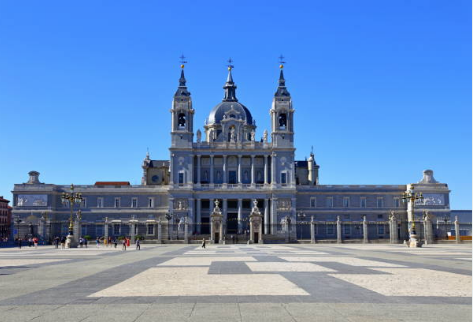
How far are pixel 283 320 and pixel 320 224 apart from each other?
3489 inches

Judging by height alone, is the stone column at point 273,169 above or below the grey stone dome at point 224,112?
below

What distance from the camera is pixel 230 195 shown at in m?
103

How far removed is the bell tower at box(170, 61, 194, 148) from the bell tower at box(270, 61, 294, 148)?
588 inches

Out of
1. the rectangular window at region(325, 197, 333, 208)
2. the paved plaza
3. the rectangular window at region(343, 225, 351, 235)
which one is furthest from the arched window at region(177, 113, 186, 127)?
the paved plaza

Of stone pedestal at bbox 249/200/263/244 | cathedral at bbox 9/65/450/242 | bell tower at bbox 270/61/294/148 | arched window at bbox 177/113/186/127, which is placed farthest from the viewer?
arched window at bbox 177/113/186/127

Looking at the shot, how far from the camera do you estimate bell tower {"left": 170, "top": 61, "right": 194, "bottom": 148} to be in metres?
104

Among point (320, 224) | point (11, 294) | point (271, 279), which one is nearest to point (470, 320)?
point (271, 279)

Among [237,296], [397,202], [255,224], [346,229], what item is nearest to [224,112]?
[346,229]

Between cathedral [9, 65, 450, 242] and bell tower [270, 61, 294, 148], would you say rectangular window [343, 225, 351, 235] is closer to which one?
cathedral [9, 65, 450, 242]

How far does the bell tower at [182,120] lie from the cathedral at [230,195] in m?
0.18

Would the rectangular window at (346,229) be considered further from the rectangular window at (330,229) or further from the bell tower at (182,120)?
the bell tower at (182,120)

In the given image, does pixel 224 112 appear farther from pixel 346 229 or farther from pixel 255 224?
pixel 255 224

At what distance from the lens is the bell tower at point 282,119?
104125mm

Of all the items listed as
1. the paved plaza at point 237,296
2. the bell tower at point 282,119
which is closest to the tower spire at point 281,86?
the bell tower at point 282,119
